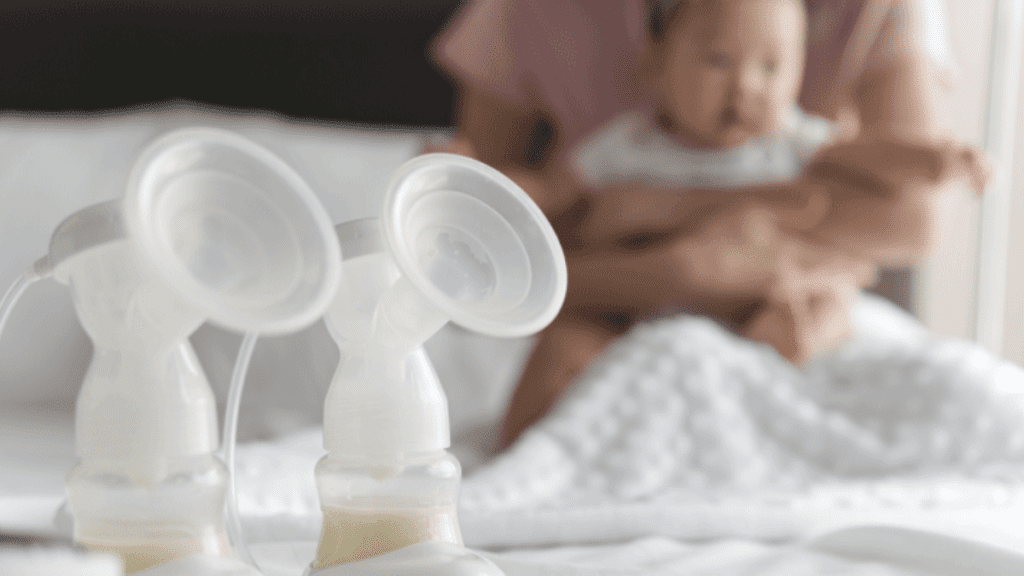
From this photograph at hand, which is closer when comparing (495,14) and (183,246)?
(183,246)

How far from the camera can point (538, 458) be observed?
2.45 ft

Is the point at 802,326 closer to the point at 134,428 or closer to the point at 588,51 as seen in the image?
the point at 588,51

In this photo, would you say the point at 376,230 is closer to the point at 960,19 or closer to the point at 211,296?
the point at 211,296

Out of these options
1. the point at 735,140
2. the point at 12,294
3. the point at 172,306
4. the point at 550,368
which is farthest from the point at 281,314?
the point at 735,140

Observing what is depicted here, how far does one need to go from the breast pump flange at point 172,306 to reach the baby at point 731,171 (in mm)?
581

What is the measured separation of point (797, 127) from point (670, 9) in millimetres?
201

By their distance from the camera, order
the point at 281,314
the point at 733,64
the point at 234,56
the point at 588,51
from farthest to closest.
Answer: the point at 234,56 < the point at 588,51 < the point at 733,64 < the point at 281,314

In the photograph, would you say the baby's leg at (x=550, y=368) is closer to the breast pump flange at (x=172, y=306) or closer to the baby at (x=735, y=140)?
the baby at (x=735, y=140)

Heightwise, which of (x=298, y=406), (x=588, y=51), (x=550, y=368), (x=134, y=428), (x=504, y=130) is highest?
(x=134, y=428)

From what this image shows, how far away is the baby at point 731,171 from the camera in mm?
905

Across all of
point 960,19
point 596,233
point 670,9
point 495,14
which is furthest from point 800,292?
point 960,19

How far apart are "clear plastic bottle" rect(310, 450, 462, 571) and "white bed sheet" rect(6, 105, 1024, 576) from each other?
105 mm

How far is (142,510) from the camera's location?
0.32 meters

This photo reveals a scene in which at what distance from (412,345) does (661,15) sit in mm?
765
